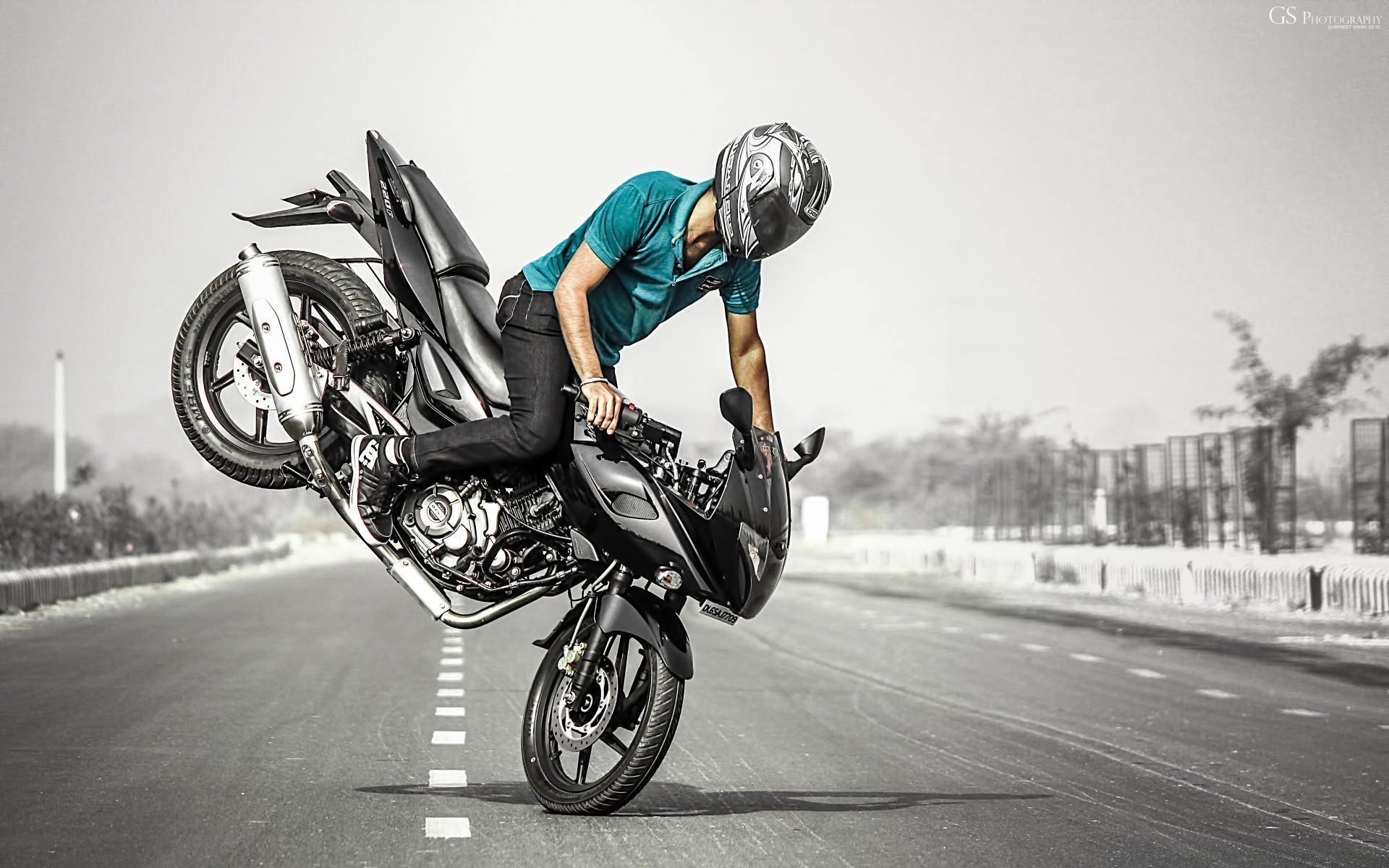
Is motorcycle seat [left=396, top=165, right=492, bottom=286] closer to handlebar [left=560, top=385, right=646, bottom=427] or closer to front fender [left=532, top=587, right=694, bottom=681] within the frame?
handlebar [left=560, top=385, right=646, bottom=427]

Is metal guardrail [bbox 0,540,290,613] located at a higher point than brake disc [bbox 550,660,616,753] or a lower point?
lower

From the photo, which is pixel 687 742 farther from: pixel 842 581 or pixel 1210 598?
pixel 842 581

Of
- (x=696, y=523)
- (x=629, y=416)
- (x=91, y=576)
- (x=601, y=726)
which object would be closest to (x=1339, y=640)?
(x=601, y=726)

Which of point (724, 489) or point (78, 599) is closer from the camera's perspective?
point (724, 489)

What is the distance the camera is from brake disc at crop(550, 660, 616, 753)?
24.2 feet

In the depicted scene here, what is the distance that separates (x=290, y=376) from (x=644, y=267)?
6.27 feet

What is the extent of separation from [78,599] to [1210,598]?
58.8 ft

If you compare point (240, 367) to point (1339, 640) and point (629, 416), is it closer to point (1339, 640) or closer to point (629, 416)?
point (629, 416)

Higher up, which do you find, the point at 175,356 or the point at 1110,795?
the point at 175,356

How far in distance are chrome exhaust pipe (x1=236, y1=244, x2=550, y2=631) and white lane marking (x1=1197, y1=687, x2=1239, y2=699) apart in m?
8.53

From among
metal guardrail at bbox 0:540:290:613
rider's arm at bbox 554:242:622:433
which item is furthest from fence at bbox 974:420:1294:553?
rider's arm at bbox 554:242:622:433

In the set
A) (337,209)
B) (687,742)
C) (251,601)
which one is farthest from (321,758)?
(251,601)

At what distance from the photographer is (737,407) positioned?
655 centimetres

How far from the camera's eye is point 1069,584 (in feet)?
115
